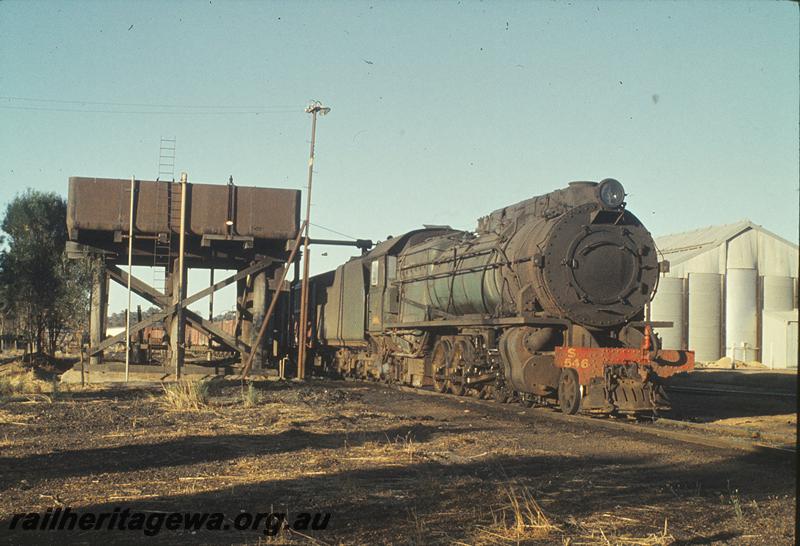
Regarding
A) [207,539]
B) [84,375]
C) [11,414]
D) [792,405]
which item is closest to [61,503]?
[207,539]

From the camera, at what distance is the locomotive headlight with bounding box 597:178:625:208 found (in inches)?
598

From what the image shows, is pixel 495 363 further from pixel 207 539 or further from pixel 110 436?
pixel 207 539

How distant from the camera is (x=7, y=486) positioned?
795cm

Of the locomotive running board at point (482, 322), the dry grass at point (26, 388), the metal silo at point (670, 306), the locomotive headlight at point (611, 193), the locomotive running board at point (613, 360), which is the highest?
the locomotive headlight at point (611, 193)

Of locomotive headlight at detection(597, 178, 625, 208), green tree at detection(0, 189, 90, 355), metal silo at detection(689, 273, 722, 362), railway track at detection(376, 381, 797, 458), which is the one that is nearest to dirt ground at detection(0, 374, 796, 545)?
railway track at detection(376, 381, 797, 458)

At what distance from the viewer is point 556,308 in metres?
15.1

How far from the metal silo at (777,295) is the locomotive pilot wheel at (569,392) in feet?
120

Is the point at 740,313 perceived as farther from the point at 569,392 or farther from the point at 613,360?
the point at 613,360

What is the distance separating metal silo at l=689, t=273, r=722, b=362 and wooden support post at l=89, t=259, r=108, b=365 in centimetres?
3325

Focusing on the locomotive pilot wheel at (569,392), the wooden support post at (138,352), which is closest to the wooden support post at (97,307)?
the wooden support post at (138,352)

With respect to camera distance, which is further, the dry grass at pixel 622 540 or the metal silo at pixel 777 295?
the metal silo at pixel 777 295

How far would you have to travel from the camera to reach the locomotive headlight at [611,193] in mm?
15195

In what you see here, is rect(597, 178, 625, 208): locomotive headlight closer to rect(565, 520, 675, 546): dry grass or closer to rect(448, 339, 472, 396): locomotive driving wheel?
rect(448, 339, 472, 396): locomotive driving wheel

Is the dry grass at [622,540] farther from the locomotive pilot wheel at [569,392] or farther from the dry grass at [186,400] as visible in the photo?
the dry grass at [186,400]
